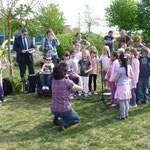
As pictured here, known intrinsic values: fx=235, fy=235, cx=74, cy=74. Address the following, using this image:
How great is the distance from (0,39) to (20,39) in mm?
43112

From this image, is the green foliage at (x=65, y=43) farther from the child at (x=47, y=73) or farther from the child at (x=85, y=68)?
the child at (x=85, y=68)

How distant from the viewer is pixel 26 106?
736 centimetres

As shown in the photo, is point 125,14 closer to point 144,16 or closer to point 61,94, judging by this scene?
point 144,16

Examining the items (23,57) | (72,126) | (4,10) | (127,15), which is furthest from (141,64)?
(127,15)

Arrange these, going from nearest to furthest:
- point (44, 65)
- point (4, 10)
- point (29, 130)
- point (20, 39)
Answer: point (29, 130) < point (44, 65) < point (20, 39) < point (4, 10)

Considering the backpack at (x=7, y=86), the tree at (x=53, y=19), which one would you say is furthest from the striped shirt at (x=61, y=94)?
the tree at (x=53, y=19)

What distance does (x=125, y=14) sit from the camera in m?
20.6

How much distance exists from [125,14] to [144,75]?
48.4 feet

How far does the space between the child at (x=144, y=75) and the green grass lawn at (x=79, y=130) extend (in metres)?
0.44

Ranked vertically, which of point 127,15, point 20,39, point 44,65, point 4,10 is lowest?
point 44,65

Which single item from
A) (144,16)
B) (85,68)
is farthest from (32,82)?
(144,16)

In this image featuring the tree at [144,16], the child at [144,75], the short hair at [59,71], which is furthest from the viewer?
the tree at [144,16]

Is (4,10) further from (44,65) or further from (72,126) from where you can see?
(72,126)

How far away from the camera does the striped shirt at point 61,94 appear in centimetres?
516
